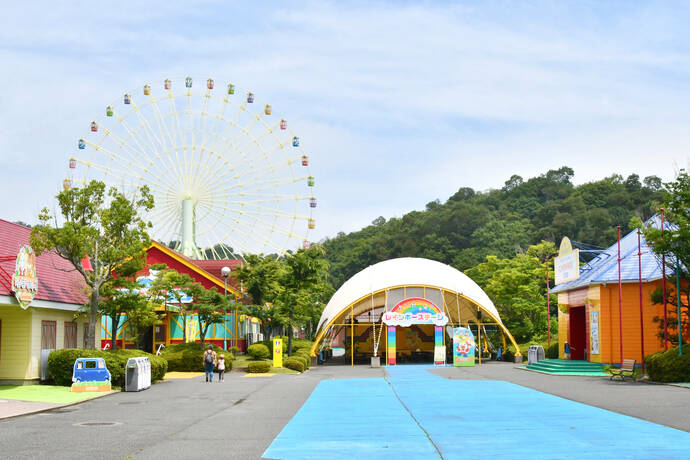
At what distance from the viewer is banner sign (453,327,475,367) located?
133 feet

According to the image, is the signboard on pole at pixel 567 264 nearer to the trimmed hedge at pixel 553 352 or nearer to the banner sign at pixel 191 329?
the trimmed hedge at pixel 553 352

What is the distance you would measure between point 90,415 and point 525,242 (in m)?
81.9

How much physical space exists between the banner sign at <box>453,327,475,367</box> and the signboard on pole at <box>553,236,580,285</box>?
21.9 feet

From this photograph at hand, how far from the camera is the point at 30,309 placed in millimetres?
25484

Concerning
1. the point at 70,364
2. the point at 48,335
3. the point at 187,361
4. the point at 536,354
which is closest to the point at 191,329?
the point at 187,361

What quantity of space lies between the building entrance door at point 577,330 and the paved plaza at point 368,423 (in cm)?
1237

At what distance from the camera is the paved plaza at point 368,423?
37.8 feet

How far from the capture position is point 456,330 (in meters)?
41.1

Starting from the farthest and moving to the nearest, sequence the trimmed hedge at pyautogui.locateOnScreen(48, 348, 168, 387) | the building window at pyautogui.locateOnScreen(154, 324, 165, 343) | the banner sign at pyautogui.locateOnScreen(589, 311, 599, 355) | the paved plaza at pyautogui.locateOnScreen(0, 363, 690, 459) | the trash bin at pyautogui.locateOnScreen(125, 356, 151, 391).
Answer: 1. the building window at pyautogui.locateOnScreen(154, 324, 165, 343)
2. the banner sign at pyautogui.locateOnScreen(589, 311, 599, 355)
3. the trimmed hedge at pyautogui.locateOnScreen(48, 348, 168, 387)
4. the trash bin at pyautogui.locateOnScreen(125, 356, 151, 391)
5. the paved plaza at pyautogui.locateOnScreen(0, 363, 690, 459)

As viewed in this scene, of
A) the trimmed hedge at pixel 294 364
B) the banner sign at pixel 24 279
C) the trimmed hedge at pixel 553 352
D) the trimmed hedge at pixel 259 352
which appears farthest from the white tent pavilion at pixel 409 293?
the banner sign at pixel 24 279

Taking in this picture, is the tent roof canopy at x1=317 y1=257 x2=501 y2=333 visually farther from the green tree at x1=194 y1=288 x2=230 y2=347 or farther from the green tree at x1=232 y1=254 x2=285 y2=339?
the green tree at x1=194 y1=288 x2=230 y2=347

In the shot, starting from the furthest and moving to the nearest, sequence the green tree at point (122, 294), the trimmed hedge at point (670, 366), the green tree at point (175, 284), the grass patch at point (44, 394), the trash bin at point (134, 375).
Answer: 1. the green tree at point (175, 284)
2. the green tree at point (122, 294)
3. the trimmed hedge at point (670, 366)
4. the trash bin at point (134, 375)
5. the grass patch at point (44, 394)

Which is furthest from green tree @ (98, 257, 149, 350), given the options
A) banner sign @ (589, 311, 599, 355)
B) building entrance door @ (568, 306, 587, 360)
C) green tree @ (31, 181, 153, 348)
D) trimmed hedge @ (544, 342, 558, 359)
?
trimmed hedge @ (544, 342, 558, 359)

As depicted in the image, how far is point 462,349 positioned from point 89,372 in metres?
22.7
